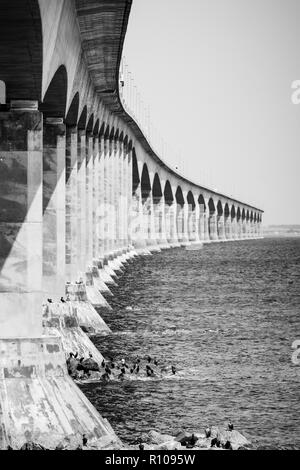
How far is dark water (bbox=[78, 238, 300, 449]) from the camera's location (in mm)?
22031

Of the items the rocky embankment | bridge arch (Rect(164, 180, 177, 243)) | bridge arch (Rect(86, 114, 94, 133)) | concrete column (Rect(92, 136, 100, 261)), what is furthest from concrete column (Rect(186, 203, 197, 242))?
the rocky embankment

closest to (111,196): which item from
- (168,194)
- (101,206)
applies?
(101,206)

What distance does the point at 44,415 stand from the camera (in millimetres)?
17891

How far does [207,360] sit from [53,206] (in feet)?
24.1

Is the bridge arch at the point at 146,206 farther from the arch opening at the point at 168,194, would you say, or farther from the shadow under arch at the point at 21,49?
the shadow under arch at the point at 21,49

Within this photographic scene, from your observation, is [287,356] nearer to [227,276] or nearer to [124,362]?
[124,362]

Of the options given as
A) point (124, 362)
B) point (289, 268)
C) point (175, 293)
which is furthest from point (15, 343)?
point (289, 268)

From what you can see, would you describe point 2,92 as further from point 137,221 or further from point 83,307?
point 137,221

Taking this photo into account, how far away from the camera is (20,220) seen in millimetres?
20281

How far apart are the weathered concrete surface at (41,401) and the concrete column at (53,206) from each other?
11.4 m

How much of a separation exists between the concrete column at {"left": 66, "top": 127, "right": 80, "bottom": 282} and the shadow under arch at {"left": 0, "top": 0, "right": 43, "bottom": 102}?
1730 centimetres

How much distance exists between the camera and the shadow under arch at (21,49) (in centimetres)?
1639

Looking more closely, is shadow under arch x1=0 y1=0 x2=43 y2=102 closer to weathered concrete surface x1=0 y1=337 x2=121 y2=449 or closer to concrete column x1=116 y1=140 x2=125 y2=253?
weathered concrete surface x1=0 y1=337 x2=121 y2=449

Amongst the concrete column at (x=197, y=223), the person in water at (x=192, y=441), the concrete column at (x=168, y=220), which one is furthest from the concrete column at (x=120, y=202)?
the concrete column at (x=197, y=223)
